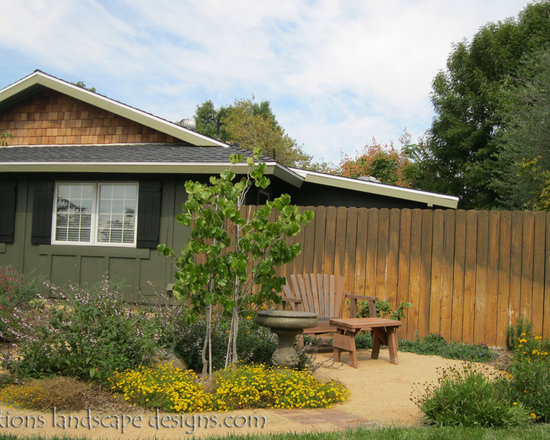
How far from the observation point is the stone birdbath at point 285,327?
549 centimetres

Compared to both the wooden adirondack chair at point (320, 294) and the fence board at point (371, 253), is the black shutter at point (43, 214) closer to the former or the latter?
the wooden adirondack chair at point (320, 294)

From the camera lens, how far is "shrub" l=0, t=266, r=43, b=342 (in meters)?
6.48

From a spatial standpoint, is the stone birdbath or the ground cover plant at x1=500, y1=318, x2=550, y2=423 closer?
the ground cover plant at x1=500, y1=318, x2=550, y2=423

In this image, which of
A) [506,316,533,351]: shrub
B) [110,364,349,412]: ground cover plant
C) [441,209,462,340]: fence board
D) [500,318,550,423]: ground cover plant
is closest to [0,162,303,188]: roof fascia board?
[441,209,462,340]: fence board

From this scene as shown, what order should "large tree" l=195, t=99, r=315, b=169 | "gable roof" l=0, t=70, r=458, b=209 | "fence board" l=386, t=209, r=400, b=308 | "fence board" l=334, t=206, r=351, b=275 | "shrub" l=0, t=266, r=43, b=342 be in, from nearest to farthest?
"shrub" l=0, t=266, r=43, b=342 → "fence board" l=386, t=209, r=400, b=308 → "fence board" l=334, t=206, r=351, b=275 → "gable roof" l=0, t=70, r=458, b=209 → "large tree" l=195, t=99, r=315, b=169

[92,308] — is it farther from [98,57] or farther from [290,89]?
[290,89]

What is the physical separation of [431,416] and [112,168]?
7.22 meters

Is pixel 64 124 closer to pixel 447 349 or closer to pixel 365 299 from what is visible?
pixel 365 299

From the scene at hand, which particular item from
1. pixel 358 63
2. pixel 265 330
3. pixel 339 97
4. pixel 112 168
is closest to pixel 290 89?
pixel 339 97

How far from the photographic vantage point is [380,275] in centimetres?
833

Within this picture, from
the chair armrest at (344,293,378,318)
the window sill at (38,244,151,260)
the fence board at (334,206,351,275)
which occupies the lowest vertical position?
the chair armrest at (344,293,378,318)

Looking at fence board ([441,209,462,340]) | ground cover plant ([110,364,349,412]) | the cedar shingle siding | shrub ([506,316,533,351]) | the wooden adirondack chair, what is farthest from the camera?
the cedar shingle siding

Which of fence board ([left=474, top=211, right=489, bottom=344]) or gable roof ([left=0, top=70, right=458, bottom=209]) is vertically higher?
gable roof ([left=0, top=70, right=458, bottom=209])

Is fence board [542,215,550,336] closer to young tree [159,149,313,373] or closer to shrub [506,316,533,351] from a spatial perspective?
shrub [506,316,533,351]
